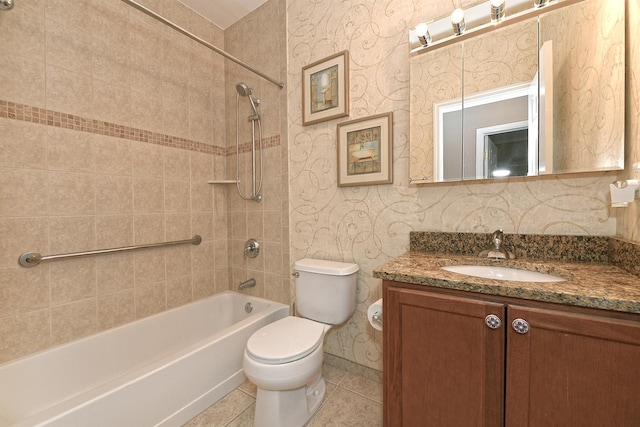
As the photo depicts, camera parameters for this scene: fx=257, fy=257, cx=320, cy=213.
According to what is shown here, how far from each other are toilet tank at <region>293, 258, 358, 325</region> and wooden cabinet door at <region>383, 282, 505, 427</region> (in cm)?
51

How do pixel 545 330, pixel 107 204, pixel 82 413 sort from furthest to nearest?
1. pixel 107 204
2. pixel 82 413
3. pixel 545 330

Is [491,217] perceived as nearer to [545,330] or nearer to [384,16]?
[545,330]

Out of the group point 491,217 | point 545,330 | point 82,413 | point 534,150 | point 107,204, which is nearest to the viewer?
point 545,330

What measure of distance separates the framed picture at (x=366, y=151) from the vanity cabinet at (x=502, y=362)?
2.40 feet

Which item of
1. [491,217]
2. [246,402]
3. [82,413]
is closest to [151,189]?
[82,413]

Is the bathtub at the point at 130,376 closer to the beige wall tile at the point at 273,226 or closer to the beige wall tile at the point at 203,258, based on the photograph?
the beige wall tile at the point at 203,258

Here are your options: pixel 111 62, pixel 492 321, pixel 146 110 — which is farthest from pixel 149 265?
pixel 492 321

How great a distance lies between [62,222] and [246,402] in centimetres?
141

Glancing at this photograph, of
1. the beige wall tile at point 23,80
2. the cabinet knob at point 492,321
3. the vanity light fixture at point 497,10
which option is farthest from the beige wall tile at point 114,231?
the vanity light fixture at point 497,10

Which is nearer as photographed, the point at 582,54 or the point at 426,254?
the point at 582,54

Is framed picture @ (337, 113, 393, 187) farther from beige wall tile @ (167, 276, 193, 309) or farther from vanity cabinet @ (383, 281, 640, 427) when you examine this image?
beige wall tile @ (167, 276, 193, 309)

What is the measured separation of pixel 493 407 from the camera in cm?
79

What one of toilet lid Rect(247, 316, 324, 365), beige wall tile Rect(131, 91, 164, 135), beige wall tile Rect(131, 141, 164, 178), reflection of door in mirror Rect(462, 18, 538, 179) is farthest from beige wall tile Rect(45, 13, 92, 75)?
reflection of door in mirror Rect(462, 18, 538, 179)

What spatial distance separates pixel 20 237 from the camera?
1268 mm
